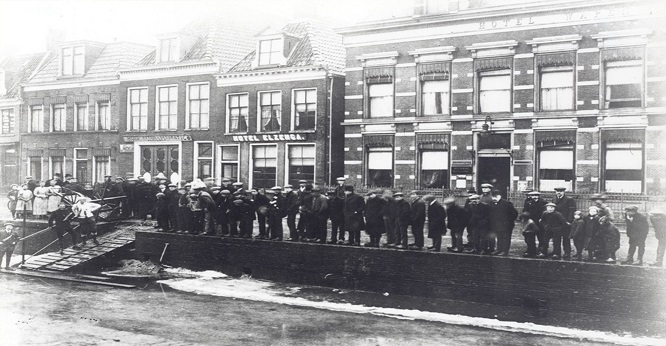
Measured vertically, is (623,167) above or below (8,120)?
below

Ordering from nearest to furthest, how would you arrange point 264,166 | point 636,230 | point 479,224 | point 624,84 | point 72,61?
point 636,230 → point 479,224 → point 624,84 → point 264,166 → point 72,61

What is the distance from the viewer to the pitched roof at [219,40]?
1394 inches

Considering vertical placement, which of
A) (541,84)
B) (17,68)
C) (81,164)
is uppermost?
(17,68)

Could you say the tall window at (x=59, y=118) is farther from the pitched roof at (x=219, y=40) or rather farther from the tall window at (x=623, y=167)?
the tall window at (x=623, y=167)

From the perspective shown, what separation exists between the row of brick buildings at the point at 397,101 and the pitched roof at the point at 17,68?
460cm

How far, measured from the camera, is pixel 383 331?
14.3 meters

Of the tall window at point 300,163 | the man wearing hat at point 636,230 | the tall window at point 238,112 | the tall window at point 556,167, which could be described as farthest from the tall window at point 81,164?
the man wearing hat at point 636,230

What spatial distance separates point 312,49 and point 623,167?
14.8 meters

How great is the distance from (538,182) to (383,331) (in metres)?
13.5

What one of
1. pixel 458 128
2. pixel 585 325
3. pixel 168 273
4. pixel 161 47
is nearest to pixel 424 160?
pixel 458 128

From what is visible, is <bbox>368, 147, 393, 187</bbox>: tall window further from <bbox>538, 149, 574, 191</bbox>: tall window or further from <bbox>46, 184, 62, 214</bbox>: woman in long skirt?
<bbox>46, 184, 62, 214</bbox>: woman in long skirt

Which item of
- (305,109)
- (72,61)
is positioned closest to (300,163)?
(305,109)

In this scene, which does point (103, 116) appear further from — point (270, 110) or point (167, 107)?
point (270, 110)

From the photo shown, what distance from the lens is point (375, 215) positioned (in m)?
19.1
